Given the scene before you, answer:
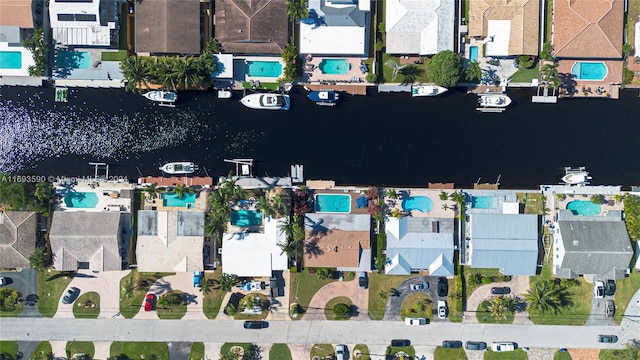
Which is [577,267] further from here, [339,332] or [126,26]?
[126,26]

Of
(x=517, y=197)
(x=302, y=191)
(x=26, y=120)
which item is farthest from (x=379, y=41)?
(x=26, y=120)

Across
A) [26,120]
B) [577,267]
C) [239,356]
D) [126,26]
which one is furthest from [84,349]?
[577,267]

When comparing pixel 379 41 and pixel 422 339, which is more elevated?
pixel 379 41

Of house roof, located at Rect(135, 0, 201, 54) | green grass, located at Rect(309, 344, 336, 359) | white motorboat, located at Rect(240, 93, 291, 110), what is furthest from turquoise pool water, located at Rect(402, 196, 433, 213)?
house roof, located at Rect(135, 0, 201, 54)

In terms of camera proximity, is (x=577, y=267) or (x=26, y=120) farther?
(x=26, y=120)

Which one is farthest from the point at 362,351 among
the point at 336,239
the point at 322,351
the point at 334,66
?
the point at 334,66

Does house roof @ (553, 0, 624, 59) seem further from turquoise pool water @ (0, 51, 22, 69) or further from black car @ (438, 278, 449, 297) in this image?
turquoise pool water @ (0, 51, 22, 69)

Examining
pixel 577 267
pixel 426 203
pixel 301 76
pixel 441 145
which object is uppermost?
pixel 301 76

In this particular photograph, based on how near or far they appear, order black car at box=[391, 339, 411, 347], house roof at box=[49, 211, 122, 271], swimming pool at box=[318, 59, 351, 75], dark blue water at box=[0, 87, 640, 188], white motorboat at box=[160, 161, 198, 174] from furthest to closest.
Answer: dark blue water at box=[0, 87, 640, 188] → white motorboat at box=[160, 161, 198, 174] → swimming pool at box=[318, 59, 351, 75] → black car at box=[391, 339, 411, 347] → house roof at box=[49, 211, 122, 271]
